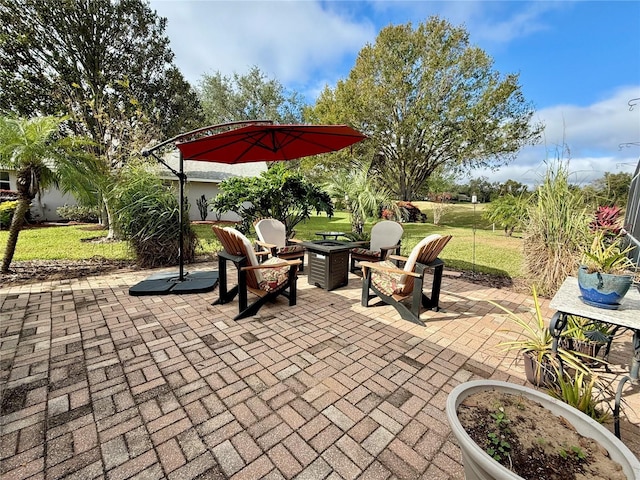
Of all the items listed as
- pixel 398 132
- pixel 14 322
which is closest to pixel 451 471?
pixel 14 322

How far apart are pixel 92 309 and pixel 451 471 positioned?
4220mm

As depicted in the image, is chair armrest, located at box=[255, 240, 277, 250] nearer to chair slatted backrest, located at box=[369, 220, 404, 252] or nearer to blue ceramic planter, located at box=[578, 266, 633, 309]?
chair slatted backrest, located at box=[369, 220, 404, 252]

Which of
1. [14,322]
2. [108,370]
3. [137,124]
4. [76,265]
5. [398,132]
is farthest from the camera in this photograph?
[398,132]

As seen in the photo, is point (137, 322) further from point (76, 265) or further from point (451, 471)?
point (76, 265)

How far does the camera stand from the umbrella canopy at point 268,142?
12.3 feet

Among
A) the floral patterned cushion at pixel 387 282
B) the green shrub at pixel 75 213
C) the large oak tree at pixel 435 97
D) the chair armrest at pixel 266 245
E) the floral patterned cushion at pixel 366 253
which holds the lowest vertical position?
the floral patterned cushion at pixel 387 282

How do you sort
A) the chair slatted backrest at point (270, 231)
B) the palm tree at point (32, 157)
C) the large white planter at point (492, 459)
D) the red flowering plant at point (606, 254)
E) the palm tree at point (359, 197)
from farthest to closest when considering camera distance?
the palm tree at point (359, 197), the chair slatted backrest at point (270, 231), the palm tree at point (32, 157), the red flowering plant at point (606, 254), the large white planter at point (492, 459)

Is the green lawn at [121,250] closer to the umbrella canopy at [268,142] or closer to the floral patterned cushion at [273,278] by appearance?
the umbrella canopy at [268,142]

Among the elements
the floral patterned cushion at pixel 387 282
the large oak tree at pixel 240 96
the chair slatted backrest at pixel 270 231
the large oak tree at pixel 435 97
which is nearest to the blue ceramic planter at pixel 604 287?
the floral patterned cushion at pixel 387 282

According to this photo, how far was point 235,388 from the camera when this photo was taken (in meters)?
2.20

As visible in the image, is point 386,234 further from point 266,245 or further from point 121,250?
point 121,250

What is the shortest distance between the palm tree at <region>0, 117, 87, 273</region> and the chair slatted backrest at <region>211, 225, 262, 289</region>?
3.58m

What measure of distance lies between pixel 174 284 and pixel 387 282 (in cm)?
332

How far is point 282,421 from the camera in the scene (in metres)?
1.88
